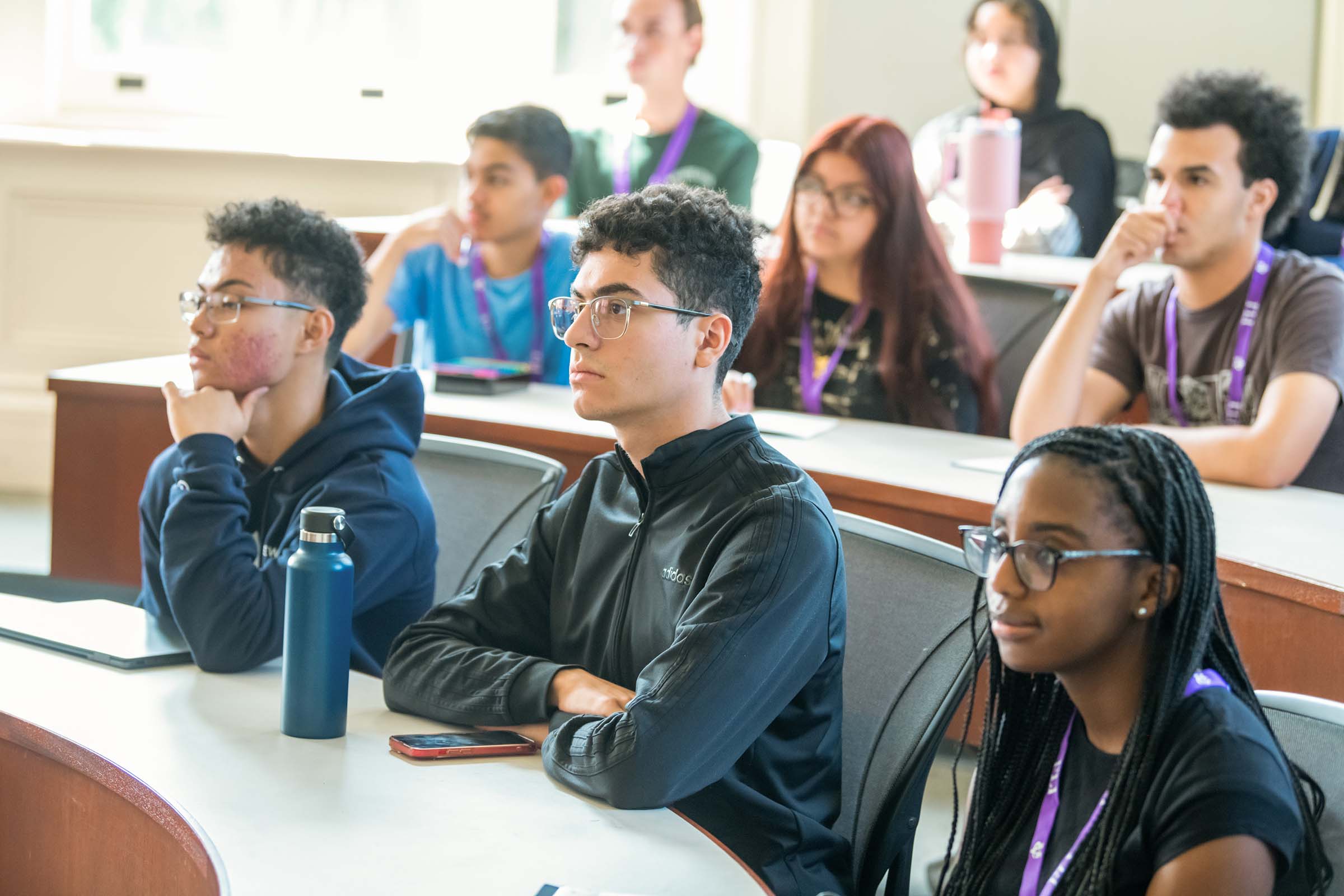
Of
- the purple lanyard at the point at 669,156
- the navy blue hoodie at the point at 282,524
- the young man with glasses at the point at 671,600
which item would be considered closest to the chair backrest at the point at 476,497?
the navy blue hoodie at the point at 282,524

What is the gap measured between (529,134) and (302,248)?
1436mm

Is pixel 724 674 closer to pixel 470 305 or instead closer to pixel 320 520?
pixel 320 520

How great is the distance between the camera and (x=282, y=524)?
183 centimetres

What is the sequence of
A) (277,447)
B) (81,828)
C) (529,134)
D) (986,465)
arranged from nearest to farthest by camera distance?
(81,828)
(277,447)
(986,465)
(529,134)

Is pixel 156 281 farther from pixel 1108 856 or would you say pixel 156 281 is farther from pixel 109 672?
pixel 1108 856

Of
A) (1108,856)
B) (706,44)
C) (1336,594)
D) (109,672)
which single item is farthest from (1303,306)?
(706,44)

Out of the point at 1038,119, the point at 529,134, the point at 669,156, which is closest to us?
the point at 529,134

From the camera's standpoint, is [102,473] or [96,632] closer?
[96,632]

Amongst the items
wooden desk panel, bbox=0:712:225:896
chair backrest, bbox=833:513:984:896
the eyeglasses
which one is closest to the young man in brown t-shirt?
the eyeglasses

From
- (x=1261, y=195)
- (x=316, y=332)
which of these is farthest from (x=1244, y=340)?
(x=316, y=332)

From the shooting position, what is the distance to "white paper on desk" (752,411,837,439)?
271 centimetres

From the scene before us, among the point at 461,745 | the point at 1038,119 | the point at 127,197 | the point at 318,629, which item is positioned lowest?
the point at 461,745

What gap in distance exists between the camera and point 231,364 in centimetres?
189

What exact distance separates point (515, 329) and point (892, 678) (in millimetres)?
1996
